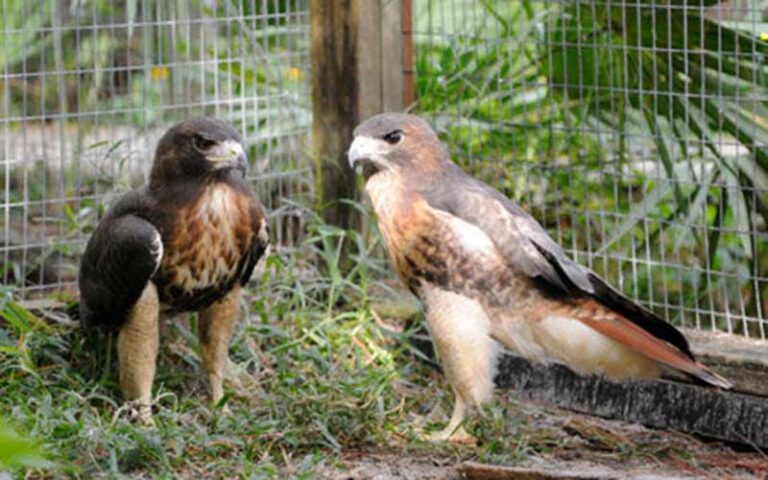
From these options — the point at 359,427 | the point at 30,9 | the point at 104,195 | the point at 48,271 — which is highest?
the point at 30,9

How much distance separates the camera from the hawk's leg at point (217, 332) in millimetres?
4672

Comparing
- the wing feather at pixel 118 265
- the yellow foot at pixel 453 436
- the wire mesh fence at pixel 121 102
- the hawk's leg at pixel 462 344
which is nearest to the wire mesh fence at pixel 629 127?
the wire mesh fence at pixel 121 102

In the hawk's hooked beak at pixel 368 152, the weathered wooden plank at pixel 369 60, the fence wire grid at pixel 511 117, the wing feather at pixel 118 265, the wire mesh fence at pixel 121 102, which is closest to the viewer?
the wing feather at pixel 118 265

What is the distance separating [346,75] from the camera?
575 cm

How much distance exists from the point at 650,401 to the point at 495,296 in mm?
899

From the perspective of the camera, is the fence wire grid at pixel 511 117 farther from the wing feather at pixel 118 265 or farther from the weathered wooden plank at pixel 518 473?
the weathered wooden plank at pixel 518 473

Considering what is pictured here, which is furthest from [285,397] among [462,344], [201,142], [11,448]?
[11,448]

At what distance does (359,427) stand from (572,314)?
867mm

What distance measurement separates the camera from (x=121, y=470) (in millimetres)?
3705

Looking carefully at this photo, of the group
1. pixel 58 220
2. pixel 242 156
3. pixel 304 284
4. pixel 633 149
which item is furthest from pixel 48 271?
pixel 633 149

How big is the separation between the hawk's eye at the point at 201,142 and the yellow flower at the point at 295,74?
1.65 m

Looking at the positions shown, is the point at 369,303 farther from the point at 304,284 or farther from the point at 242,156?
the point at 242,156

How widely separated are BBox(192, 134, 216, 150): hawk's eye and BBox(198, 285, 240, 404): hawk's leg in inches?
24.1

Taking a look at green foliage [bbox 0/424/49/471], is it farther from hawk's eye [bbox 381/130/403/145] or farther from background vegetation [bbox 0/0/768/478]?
hawk's eye [bbox 381/130/403/145]
